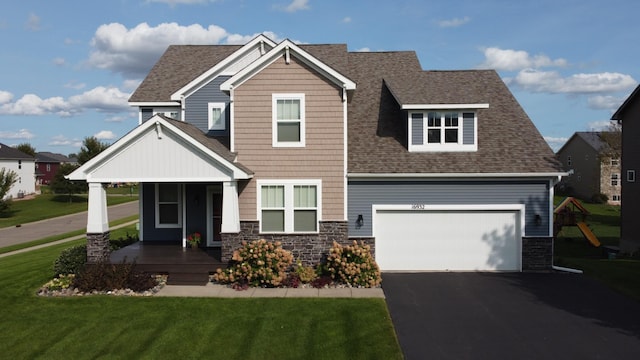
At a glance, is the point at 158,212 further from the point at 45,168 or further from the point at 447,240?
the point at 45,168

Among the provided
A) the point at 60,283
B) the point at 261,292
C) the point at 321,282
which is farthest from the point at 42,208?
the point at 321,282

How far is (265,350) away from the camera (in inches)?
353

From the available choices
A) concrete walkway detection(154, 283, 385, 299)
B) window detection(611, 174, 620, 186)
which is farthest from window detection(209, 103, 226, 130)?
window detection(611, 174, 620, 186)

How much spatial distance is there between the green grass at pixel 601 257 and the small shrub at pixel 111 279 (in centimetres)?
1367

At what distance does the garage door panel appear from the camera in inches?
596

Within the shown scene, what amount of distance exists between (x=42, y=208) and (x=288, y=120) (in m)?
44.8

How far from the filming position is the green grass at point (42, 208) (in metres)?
40.0

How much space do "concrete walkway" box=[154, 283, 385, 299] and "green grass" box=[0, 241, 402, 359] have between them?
0.42 metres

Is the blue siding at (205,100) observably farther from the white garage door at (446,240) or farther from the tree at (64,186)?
the tree at (64,186)

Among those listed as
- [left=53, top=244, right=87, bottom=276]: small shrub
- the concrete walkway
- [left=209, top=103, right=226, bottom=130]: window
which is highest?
[left=209, top=103, right=226, bottom=130]: window

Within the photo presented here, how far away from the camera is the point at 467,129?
15.6 meters

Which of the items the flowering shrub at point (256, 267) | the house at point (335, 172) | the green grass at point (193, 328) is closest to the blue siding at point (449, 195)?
the house at point (335, 172)

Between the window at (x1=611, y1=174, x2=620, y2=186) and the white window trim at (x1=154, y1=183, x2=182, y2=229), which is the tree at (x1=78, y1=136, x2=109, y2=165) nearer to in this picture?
the white window trim at (x1=154, y1=183, x2=182, y2=229)

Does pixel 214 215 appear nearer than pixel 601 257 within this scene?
Yes
